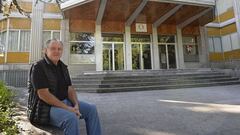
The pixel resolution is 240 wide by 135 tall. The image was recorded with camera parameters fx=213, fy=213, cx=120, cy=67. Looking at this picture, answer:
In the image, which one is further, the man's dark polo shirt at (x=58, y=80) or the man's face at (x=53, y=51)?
the man's face at (x=53, y=51)

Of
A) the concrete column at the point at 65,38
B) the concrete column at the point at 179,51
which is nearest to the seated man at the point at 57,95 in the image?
the concrete column at the point at 65,38

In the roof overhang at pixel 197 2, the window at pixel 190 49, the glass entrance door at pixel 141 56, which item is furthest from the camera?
the window at pixel 190 49

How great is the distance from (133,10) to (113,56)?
3.77 m

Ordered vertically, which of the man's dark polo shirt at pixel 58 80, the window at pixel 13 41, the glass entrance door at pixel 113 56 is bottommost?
the man's dark polo shirt at pixel 58 80

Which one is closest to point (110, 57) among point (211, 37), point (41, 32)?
point (41, 32)

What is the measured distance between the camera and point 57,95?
261cm

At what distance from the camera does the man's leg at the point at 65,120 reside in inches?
86.9

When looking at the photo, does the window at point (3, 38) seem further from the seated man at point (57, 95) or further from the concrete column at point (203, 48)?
the concrete column at point (203, 48)

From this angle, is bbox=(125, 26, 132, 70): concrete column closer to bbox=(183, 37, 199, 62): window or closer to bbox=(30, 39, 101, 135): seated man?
bbox=(183, 37, 199, 62): window

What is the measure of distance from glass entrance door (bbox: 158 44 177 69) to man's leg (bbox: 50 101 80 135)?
50.8 feet

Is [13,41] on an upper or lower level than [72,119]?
upper

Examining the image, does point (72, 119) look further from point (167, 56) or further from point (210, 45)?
point (210, 45)

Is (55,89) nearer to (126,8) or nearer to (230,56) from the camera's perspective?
(126,8)

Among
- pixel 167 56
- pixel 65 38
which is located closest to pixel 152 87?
pixel 65 38
